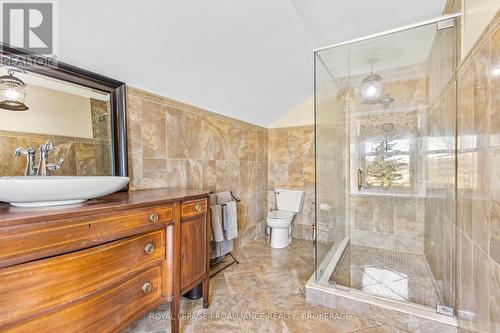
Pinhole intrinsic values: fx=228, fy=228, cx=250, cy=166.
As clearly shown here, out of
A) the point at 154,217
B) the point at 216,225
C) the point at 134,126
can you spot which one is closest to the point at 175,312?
the point at 154,217

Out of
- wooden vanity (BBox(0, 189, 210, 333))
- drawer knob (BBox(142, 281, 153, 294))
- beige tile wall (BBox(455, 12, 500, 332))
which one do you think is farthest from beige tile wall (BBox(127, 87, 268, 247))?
beige tile wall (BBox(455, 12, 500, 332))

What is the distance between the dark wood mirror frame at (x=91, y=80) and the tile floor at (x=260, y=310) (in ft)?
3.86

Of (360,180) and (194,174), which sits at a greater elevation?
(194,174)

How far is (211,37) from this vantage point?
1.77 meters

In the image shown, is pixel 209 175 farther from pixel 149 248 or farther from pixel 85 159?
pixel 149 248

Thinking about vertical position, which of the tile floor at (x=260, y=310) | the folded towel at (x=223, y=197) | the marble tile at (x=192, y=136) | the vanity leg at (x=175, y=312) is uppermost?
the marble tile at (x=192, y=136)

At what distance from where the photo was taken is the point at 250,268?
242 centimetres

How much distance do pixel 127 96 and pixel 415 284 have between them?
2.96 m

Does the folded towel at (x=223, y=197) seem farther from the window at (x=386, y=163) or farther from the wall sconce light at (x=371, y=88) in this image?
the wall sconce light at (x=371, y=88)

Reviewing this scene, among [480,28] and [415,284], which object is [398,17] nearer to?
[480,28]

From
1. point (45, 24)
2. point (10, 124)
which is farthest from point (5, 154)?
point (45, 24)

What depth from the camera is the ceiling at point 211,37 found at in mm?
1387

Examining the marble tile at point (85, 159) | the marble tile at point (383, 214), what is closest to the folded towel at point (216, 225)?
the marble tile at point (85, 159)

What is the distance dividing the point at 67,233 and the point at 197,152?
157cm
